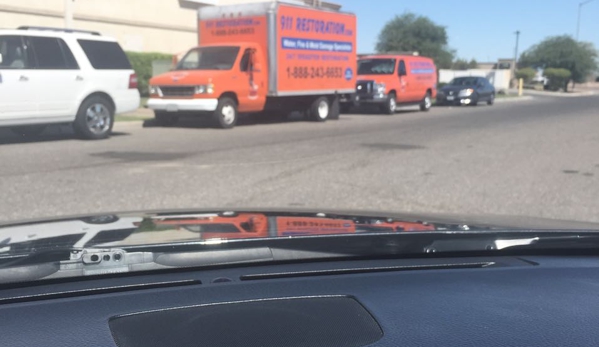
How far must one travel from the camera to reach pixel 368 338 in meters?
1.82

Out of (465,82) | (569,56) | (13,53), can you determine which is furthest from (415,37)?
(13,53)

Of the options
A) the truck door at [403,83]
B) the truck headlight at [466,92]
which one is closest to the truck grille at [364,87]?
the truck door at [403,83]

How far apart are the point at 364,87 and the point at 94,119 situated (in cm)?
1339

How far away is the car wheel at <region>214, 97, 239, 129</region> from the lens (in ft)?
56.1

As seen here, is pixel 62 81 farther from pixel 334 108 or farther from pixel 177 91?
pixel 334 108

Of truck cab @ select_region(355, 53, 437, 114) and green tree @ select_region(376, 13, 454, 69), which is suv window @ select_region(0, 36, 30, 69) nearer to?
truck cab @ select_region(355, 53, 437, 114)

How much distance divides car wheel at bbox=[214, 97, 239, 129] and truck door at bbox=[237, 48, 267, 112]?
355 millimetres

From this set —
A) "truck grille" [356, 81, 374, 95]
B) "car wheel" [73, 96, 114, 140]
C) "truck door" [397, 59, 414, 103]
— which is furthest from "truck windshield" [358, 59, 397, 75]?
"car wheel" [73, 96, 114, 140]

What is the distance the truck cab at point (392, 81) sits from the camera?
25062 mm

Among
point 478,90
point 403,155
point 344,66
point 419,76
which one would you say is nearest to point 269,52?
point 344,66

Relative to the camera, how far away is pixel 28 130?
13.2 meters

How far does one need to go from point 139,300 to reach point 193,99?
1508 centimetres

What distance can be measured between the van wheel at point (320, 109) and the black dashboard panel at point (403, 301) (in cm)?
1828

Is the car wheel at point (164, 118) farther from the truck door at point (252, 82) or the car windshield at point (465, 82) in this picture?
the car windshield at point (465, 82)
